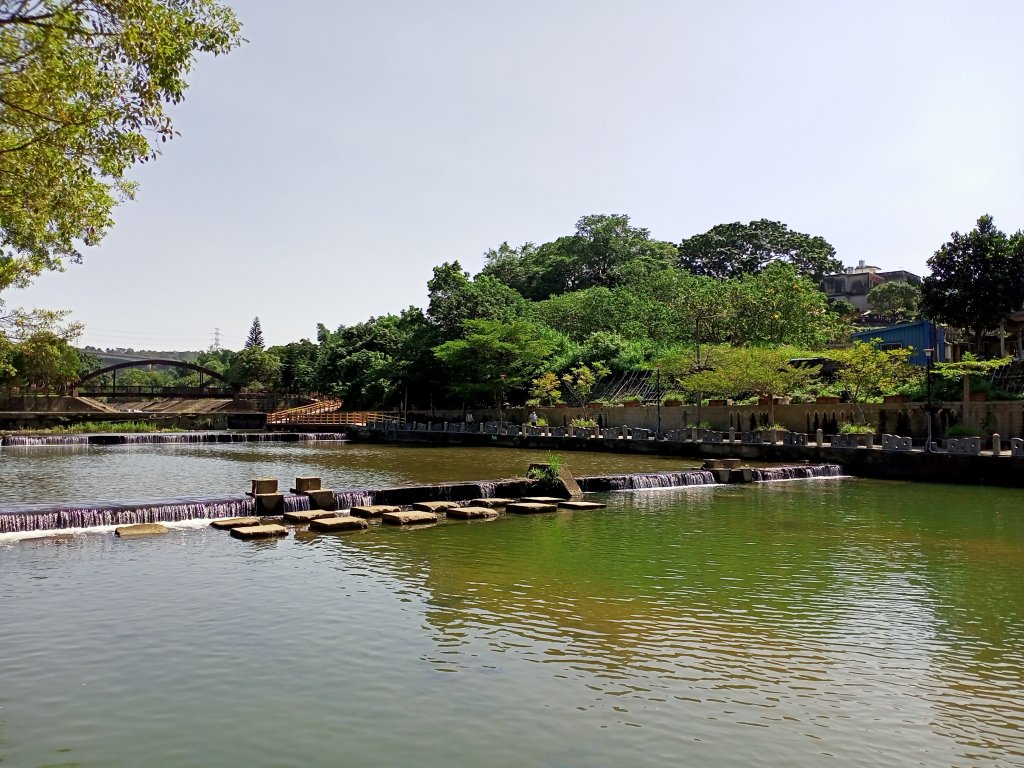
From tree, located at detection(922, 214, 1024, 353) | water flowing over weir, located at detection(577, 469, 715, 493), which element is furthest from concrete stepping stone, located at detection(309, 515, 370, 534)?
tree, located at detection(922, 214, 1024, 353)

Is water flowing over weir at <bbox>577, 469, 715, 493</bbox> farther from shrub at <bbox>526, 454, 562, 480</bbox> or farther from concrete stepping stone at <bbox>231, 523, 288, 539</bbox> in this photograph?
concrete stepping stone at <bbox>231, 523, 288, 539</bbox>

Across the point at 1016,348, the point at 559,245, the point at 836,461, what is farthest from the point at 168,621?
the point at 559,245

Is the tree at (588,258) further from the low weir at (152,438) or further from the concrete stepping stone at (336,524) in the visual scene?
the concrete stepping stone at (336,524)

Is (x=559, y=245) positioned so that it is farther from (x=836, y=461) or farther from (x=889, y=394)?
(x=836, y=461)

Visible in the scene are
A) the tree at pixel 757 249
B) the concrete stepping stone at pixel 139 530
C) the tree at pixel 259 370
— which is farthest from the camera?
the tree at pixel 259 370

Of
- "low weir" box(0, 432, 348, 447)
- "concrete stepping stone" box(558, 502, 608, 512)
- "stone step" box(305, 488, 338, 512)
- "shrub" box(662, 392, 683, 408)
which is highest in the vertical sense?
"shrub" box(662, 392, 683, 408)

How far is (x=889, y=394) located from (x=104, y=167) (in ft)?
116

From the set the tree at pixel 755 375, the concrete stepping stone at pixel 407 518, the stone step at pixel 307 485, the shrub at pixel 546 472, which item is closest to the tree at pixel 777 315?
the tree at pixel 755 375

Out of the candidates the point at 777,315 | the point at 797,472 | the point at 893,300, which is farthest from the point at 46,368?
the point at 893,300

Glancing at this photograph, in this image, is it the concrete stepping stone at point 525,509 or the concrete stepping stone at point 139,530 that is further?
the concrete stepping stone at point 525,509

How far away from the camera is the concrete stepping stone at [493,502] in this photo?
21000 mm

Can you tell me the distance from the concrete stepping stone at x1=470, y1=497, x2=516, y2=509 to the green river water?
335 centimetres

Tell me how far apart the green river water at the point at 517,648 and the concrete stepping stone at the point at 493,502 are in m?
3.35

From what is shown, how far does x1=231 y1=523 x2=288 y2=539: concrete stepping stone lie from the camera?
16094 millimetres
